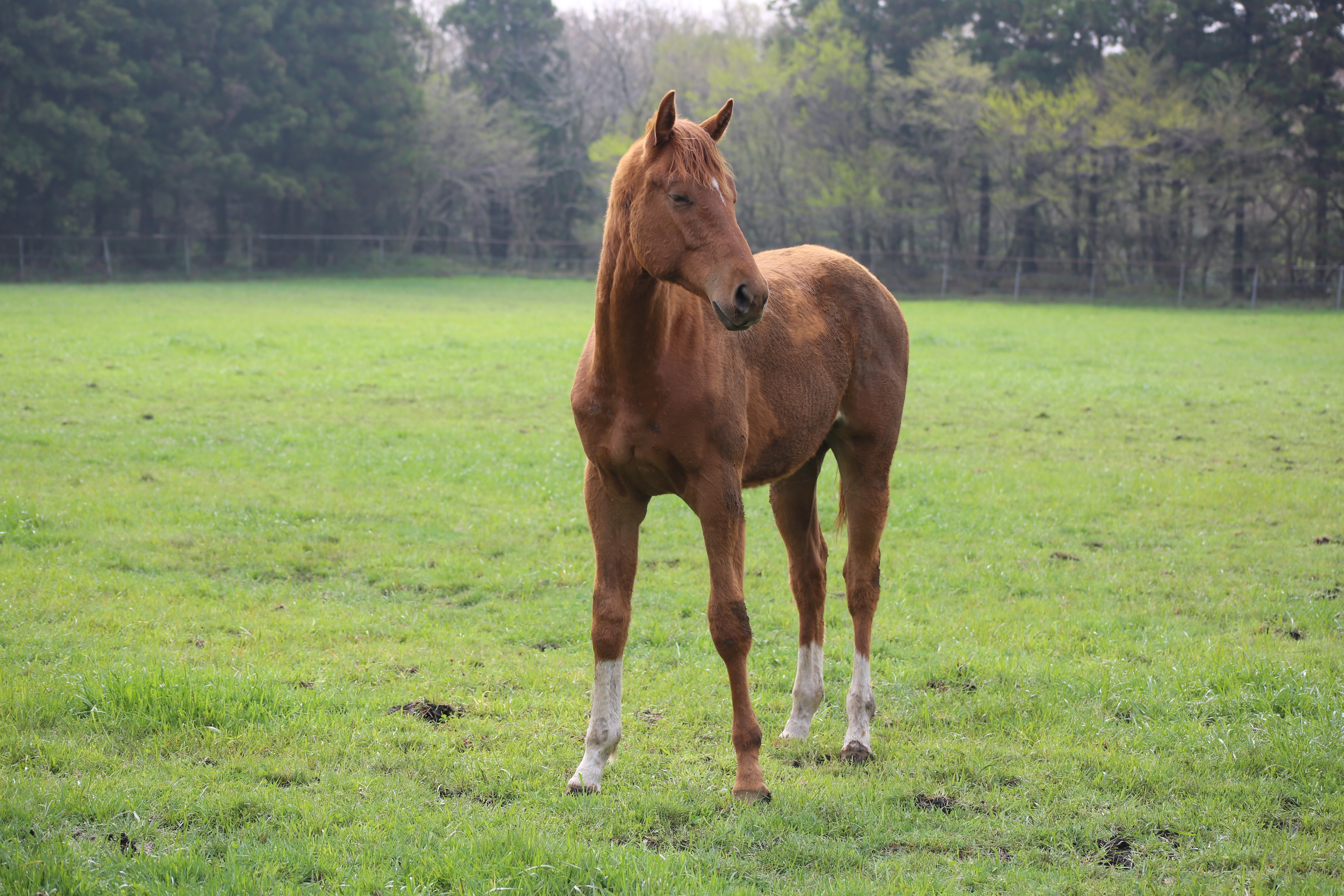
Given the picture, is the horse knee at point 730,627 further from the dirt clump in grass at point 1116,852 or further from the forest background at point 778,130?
the forest background at point 778,130

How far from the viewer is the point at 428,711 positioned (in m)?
4.73

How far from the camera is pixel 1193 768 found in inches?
165

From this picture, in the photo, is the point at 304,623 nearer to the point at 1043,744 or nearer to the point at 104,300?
the point at 1043,744

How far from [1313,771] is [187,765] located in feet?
15.3

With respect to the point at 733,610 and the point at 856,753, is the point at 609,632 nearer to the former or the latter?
the point at 733,610

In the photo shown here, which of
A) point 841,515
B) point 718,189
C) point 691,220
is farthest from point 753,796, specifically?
point 718,189

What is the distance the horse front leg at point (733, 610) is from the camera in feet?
12.7

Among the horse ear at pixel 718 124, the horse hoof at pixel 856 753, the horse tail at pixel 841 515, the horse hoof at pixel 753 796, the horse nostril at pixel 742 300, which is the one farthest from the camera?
the horse tail at pixel 841 515

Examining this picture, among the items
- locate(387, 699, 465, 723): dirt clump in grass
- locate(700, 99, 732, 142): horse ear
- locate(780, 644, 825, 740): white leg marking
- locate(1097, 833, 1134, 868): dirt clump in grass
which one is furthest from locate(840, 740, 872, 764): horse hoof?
locate(700, 99, 732, 142): horse ear

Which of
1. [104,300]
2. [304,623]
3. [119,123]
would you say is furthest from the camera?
[119,123]

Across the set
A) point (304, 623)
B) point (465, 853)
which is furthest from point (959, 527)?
point (465, 853)

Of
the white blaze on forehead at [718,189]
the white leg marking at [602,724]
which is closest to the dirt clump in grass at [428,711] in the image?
the white leg marking at [602,724]

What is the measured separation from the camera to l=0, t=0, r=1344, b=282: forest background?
3891 centimetres

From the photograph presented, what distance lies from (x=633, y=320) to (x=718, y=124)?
2.70 feet
